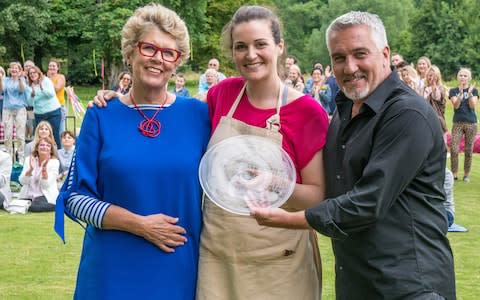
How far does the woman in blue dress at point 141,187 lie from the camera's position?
10.7 ft

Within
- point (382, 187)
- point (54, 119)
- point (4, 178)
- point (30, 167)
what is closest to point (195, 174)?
point (382, 187)

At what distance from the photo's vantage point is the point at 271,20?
333 centimetres

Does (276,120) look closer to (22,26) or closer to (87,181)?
(87,181)

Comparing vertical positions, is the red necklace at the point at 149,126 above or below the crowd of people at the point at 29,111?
above

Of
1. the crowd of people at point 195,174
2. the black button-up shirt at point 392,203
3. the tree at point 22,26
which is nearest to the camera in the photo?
the black button-up shirt at point 392,203

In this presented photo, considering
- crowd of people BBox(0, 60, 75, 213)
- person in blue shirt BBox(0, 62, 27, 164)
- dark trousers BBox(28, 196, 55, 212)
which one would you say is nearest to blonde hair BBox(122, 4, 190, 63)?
dark trousers BBox(28, 196, 55, 212)

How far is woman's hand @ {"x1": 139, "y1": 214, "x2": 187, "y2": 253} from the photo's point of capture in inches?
127

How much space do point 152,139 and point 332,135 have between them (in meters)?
0.84

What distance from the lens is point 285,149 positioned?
10.6 feet

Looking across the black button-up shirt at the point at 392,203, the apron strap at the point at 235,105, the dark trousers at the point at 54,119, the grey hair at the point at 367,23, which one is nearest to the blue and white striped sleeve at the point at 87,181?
the apron strap at the point at 235,105

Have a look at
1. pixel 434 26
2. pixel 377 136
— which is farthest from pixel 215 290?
pixel 434 26

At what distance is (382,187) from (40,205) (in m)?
8.02

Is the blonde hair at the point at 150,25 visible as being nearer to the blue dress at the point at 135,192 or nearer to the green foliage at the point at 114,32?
the blue dress at the point at 135,192

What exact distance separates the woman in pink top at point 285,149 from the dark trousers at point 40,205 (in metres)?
7.07
